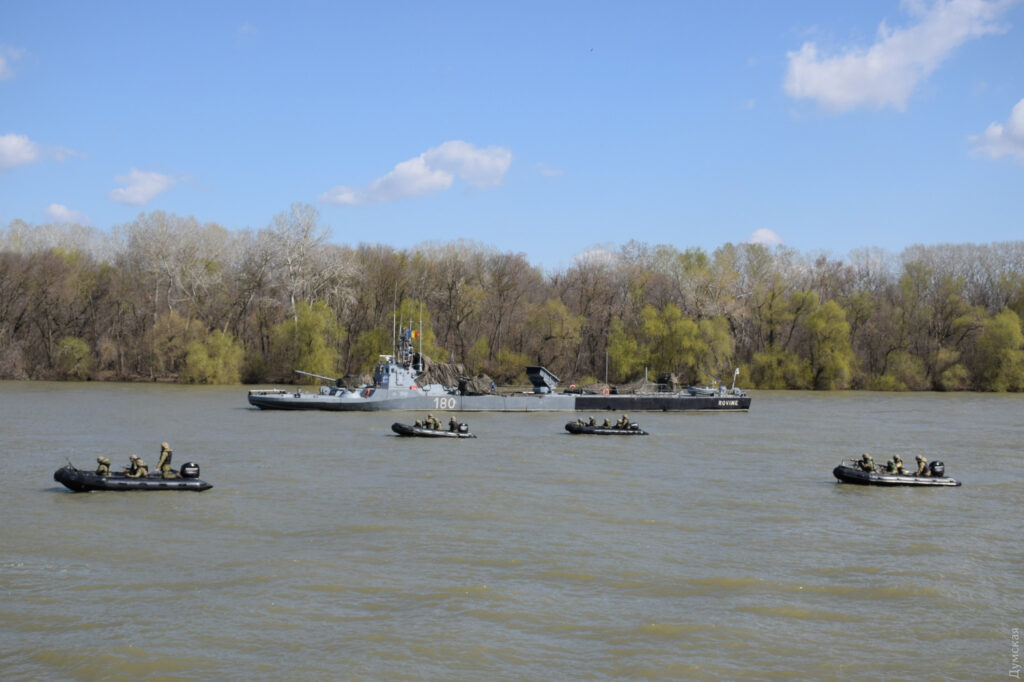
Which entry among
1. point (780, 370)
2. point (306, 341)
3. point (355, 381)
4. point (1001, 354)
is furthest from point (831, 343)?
point (306, 341)

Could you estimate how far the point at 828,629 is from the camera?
1534cm

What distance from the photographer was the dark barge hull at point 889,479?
28.6m

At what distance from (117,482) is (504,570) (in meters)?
12.6

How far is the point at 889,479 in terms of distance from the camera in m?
28.6

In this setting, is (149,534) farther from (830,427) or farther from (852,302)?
(852,302)

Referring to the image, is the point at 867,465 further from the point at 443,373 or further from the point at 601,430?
the point at 443,373

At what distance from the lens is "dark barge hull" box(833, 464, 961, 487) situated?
2864 cm

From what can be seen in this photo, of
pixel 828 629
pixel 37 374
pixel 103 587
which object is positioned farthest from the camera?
pixel 37 374

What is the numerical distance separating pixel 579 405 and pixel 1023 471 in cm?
3313

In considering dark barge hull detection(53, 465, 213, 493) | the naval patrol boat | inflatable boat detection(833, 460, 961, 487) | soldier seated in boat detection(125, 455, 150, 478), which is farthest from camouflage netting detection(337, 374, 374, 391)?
inflatable boat detection(833, 460, 961, 487)

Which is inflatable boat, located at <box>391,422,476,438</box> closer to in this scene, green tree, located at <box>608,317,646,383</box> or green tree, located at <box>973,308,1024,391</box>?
green tree, located at <box>608,317,646,383</box>

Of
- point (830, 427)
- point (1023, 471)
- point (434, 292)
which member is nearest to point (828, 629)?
point (1023, 471)

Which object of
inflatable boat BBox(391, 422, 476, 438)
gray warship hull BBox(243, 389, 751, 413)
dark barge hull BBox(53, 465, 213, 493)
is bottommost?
dark barge hull BBox(53, 465, 213, 493)

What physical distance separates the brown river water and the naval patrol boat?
21348 millimetres
